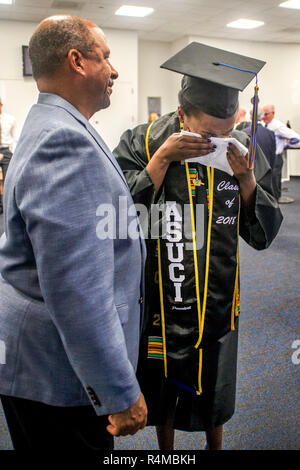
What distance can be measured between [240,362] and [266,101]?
976 cm

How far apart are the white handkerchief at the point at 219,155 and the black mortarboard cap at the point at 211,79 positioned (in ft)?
0.27

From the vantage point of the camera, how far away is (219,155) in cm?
119

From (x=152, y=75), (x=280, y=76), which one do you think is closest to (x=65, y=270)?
(x=152, y=75)

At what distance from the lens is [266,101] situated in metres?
10.9

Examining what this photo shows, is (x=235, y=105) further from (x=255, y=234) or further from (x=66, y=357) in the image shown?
(x=66, y=357)

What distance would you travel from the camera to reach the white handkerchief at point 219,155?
3.79 feet

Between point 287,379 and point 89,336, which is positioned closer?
point 89,336

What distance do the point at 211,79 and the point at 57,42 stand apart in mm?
452

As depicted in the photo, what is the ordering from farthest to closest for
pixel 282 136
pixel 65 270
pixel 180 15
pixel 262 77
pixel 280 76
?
1. pixel 280 76
2. pixel 262 77
3. pixel 180 15
4. pixel 282 136
5. pixel 65 270

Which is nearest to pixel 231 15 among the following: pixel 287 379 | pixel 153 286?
pixel 287 379

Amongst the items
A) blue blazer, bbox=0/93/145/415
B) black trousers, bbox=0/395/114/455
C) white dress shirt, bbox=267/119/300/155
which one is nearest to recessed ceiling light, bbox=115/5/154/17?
white dress shirt, bbox=267/119/300/155

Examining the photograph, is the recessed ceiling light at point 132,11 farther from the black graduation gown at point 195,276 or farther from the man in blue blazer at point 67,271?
the man in blue blazer at point 67,271

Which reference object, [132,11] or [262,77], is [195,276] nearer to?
[132,11]

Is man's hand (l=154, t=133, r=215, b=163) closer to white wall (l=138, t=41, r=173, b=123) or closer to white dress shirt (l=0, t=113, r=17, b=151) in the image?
white dress shirt (l=0, t=113, r=17, b=151)
